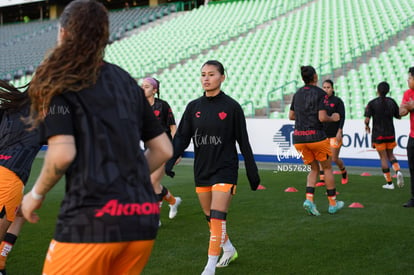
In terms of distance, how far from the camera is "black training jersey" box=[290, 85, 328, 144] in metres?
8.13

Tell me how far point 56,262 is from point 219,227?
3038mm

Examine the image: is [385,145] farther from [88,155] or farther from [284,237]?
[88,155]

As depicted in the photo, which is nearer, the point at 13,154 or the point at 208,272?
the point at 13,154

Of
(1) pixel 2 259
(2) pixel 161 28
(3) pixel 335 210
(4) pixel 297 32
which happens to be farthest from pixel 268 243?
(2) pixel 161 28

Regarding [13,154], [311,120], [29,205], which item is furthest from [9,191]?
[311,120]

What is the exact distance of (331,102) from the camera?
10.9 metres

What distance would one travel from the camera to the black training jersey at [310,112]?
320 inches

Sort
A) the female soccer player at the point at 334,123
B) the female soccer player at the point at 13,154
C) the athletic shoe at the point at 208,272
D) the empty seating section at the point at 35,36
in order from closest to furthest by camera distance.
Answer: the female soccer player at the point at 13,154 → the athletic shoe at the point at 208,272 → the female soccer player at the point at 334,123 → the empty seating section at the point at 35,36

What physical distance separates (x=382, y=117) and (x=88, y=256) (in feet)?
31.8

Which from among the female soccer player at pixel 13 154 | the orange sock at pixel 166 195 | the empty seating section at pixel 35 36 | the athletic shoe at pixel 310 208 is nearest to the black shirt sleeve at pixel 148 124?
the female soccer player at pixel 13 154

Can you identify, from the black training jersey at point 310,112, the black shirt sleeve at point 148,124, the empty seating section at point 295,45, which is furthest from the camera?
the empty seating section at point 295,45

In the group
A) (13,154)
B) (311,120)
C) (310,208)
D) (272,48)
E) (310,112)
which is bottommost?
(310,208)

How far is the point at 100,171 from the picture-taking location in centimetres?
239

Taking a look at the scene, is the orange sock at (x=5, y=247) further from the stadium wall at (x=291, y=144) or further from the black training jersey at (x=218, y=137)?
the stadium wall at (x=291, y=144)
